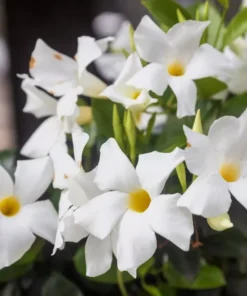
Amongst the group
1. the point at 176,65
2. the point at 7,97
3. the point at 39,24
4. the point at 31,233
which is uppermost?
the point at 176,65

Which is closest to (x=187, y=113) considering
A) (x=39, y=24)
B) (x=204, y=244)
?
(x=204, y=244)

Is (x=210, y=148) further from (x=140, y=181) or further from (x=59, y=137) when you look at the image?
(x=59, y=137)

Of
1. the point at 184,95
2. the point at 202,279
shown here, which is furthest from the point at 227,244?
the point at 184,95

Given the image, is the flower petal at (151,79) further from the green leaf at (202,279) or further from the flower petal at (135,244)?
the green leaf at (202,279)

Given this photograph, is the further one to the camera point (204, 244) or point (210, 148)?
point (204, 244)

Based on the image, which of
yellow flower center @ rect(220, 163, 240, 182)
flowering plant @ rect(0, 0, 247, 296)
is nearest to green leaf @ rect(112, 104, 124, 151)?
flowering plant @ rect(0, 0, 247, 296)

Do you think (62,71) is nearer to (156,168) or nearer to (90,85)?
(90,85)

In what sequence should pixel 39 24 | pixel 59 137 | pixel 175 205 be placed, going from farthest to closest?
pixel 39 24 < pixel 59 137 < pixel 175 205
